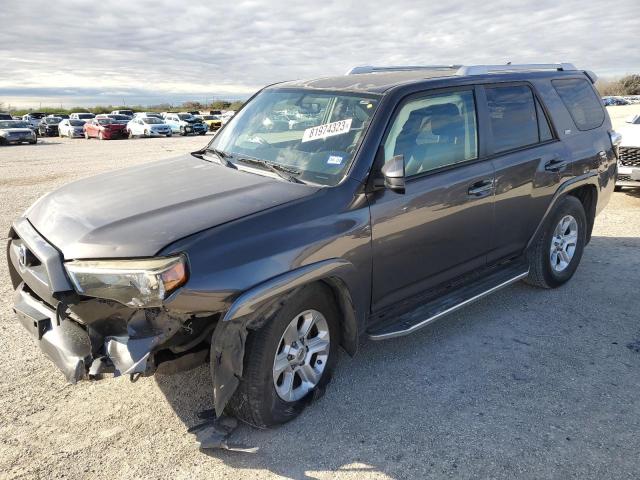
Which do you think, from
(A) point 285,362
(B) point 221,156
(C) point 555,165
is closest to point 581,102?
(C) point 555,165

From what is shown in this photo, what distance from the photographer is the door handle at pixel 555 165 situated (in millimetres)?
4720

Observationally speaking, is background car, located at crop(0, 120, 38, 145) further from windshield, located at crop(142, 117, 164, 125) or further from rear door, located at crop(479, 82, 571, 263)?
rear door, located at crop(479, 82, 571, 263)

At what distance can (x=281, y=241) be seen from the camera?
2924 mm

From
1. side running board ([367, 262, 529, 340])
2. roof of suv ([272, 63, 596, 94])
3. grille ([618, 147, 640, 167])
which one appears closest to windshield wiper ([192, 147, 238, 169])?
roof of suv ([272, 63, 596, 94])

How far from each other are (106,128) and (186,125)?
5258 millimetres

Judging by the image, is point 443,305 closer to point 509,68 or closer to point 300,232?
point 300,232

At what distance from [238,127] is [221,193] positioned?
1.30m

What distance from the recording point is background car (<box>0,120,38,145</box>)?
95.7 feet

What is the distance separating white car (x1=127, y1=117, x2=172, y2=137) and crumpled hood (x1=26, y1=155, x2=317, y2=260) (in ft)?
104

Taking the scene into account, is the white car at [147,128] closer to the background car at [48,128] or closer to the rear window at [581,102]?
the background car at [48,128]

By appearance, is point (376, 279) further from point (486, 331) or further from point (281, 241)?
point (486, 331)

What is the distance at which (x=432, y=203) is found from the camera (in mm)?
3707

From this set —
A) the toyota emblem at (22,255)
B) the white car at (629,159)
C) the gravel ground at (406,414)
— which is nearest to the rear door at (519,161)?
the gravel ground at (406,414)

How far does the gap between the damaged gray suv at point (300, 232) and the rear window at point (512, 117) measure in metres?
0.02
